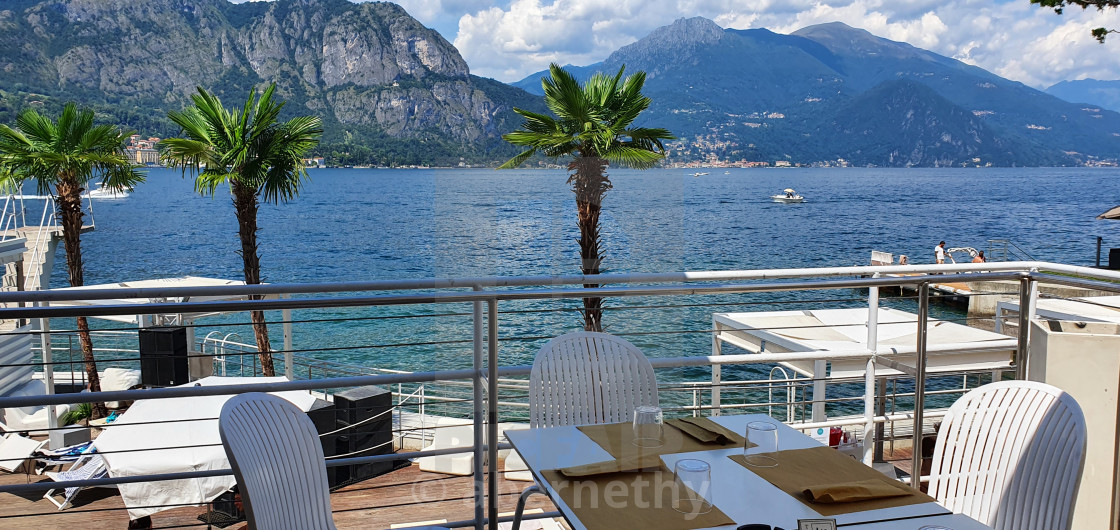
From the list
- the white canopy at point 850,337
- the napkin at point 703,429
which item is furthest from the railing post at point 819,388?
Result: the napkin at point 703,429

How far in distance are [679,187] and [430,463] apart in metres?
3.82

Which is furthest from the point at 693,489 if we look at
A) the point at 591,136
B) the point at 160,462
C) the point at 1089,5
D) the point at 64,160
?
the point at 64,160

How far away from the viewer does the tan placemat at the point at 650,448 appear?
5.90ft

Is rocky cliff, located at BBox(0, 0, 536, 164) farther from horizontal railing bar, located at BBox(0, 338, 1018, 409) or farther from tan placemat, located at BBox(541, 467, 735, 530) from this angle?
tan placemat, located at BBox(541, 467, 735, 530)

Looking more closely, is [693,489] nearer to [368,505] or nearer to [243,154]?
[368,505]

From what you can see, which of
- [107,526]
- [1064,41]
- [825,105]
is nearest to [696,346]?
[107,526]

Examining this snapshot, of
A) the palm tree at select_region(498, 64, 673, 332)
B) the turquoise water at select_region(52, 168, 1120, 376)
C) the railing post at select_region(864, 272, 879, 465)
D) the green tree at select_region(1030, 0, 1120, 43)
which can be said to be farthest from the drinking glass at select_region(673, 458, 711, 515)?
the green tree at select_region(1030, 0, 1120, 43)

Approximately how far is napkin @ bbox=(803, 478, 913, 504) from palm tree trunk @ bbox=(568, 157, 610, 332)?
5.84 metres

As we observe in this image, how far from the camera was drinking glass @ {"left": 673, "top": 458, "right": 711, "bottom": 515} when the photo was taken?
1.46 meters

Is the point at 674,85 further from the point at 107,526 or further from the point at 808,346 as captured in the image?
the point at 107,526

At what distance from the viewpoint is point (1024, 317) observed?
9.91ft

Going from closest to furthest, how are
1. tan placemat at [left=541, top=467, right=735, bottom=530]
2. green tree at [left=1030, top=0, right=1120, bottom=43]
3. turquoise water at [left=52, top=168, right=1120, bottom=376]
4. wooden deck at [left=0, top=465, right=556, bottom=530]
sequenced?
tan placemat at [left=541, top=467, right=735, bottom=530]
wooden deck at [left=0, top=465, right=556, bottom=530]
turquoise water at [left=52, top=168, right=1120, bottom=376]
green tree at [left=1030, top=0, right=1120, bottom=43]

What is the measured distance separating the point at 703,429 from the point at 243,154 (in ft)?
44.6

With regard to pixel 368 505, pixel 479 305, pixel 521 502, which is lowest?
pixel 368 505
